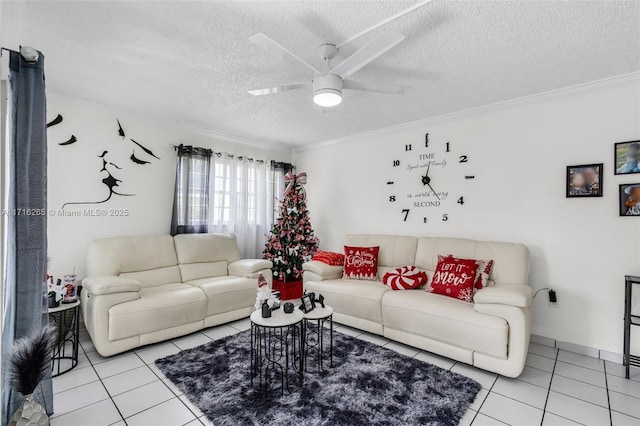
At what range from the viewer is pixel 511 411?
6.89 feet

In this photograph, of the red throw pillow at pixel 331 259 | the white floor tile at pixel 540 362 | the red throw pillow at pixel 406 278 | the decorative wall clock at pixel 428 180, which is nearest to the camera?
the white floor tile at pixel 540 362

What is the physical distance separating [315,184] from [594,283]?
12.7 feet

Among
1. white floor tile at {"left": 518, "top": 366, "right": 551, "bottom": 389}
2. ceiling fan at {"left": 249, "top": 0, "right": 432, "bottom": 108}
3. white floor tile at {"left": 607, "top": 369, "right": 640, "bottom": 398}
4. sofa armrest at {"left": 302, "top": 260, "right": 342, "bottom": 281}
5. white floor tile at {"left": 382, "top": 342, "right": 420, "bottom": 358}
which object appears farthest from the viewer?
sofa armrest at {"left": 302, "top": 260, "right": 342, "bottom": 281}

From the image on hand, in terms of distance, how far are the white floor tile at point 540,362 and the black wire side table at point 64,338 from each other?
13.2 feet

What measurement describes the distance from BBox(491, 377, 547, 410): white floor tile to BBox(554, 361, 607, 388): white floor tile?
427 millimetres

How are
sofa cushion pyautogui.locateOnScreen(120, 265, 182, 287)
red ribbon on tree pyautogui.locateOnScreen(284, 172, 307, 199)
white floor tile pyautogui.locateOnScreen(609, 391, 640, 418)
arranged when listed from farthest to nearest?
red ribbon on tree pyautogui.locateOnScreen(284, 172, 307, 199)
sofa cushion pyautogui.locateOnScreen(120, 265, 182, 287)
white floor tile pyautogui.locateOnScreen(609, 391, 640, 418)

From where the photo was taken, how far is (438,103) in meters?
3.49

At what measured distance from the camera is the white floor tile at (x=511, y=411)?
2.01 meters

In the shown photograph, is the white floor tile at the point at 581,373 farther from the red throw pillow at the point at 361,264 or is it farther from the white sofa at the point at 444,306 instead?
the red throw pillow at the point at 361,264

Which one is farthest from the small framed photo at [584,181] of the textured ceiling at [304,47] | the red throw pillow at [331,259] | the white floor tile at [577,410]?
the red throw pillow at [331,259]

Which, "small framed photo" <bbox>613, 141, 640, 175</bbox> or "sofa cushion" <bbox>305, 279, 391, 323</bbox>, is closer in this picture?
"small framed photo" <bbox>613, 141, 640, 175</bbox>

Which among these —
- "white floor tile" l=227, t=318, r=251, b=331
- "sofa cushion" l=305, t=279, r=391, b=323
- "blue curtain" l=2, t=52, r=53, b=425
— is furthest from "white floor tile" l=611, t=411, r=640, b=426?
"blue curtain" l=2, t=52, r=53, b=425

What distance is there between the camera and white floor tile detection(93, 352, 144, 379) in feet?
8.40

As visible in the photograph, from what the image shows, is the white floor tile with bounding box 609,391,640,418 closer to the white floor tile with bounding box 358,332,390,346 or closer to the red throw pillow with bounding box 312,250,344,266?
the white floor tile with bounding box 358,332,390,346
